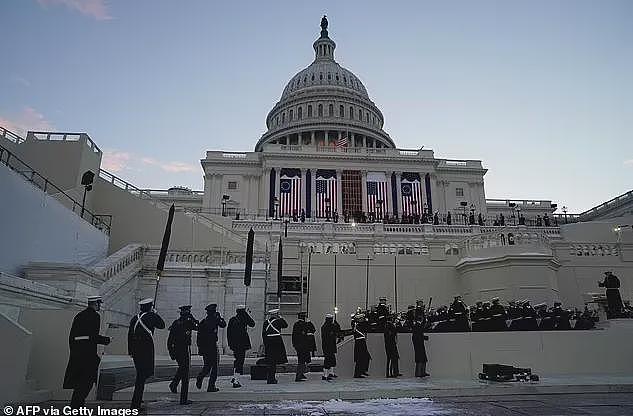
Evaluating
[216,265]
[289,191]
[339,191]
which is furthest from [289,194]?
[216,265]

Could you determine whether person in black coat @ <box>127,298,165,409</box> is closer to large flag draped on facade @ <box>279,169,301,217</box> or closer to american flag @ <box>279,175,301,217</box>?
large flag draped on facade @ <box>279,169,301,217</box>

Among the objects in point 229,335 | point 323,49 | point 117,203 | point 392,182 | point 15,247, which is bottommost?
point 229,335

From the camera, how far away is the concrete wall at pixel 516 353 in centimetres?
1426

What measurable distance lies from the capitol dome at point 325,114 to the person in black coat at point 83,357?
75.4 metres

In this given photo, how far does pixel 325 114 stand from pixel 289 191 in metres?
35.2

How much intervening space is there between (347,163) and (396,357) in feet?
175

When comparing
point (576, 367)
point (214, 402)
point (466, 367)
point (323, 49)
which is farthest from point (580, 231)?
point (323, 49)

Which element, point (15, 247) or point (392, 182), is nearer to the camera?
point (15, 247)

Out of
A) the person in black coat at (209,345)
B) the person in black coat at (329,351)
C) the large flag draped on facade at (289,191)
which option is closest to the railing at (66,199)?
the person in black coat at (209,345)

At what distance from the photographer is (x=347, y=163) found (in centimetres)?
6656

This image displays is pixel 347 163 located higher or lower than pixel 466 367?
higher

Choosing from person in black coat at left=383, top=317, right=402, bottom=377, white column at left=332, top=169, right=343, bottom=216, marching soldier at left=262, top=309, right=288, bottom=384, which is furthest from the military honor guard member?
white column at left=332, top=169, right=343, bottom=216

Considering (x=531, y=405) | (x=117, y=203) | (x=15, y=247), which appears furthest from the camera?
(x=117, y=203)

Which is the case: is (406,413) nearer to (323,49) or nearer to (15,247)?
(15,247)
